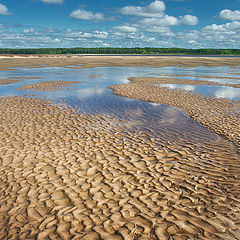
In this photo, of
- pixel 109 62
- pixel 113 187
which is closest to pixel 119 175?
pixel 113 187

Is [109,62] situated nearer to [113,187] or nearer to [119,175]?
[119,175]

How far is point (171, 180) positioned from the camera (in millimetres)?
7809

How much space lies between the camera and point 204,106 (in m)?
18.5

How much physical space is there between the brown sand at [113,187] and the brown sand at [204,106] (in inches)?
88.5

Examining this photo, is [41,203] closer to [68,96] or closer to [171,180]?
[171,180]

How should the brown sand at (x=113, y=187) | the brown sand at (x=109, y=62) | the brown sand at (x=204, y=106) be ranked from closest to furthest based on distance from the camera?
the brown sand at (x=113, y=187), the brown sand at (x=204, y=106), the brown sand at (x=109, y=62)

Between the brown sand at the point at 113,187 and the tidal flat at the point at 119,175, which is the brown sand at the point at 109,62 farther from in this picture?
the brown sand at the point at 113,187

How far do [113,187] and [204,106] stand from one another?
13781 mm

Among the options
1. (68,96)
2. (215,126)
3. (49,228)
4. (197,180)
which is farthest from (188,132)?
(68,96)

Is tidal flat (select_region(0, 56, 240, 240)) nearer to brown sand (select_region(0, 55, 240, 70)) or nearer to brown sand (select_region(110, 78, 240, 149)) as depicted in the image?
brown sand (select_region(110, 78, 240, 149))

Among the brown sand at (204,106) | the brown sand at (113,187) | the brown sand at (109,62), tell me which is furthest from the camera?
the brown sand at (109,62)

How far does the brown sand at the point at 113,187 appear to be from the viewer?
5648 millimetres

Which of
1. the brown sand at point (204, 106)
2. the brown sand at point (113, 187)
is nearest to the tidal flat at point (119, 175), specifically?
the brown sand at point (113, 187)

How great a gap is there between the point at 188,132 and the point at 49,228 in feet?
31.1
